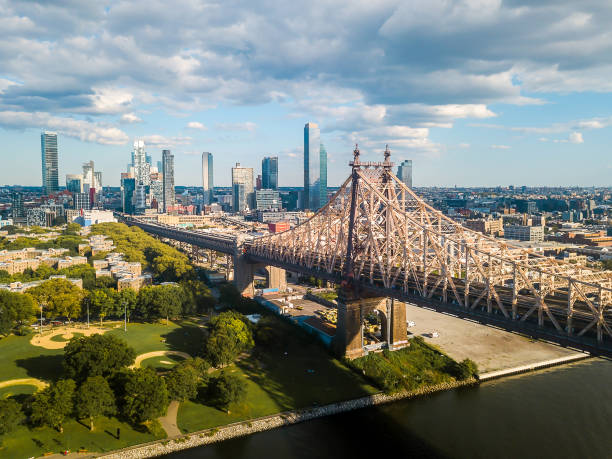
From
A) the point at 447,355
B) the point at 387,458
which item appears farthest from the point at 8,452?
the point at 447,355

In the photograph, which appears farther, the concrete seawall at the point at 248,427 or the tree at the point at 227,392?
the tree at the point at 227,392

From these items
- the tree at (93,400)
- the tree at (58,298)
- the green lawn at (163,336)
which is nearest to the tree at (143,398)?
the tree at (93,400)

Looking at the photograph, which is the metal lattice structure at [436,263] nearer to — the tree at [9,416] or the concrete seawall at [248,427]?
the concrete seawall at [248,427]

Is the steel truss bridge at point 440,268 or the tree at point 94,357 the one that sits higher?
the steel truss bridge at point 440,268

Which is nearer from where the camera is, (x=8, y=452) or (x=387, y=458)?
(x=8, y=452)

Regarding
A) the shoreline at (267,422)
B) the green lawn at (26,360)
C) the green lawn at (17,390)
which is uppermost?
the green lawn at (26,360)

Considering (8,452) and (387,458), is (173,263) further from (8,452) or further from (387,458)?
(387,458)
